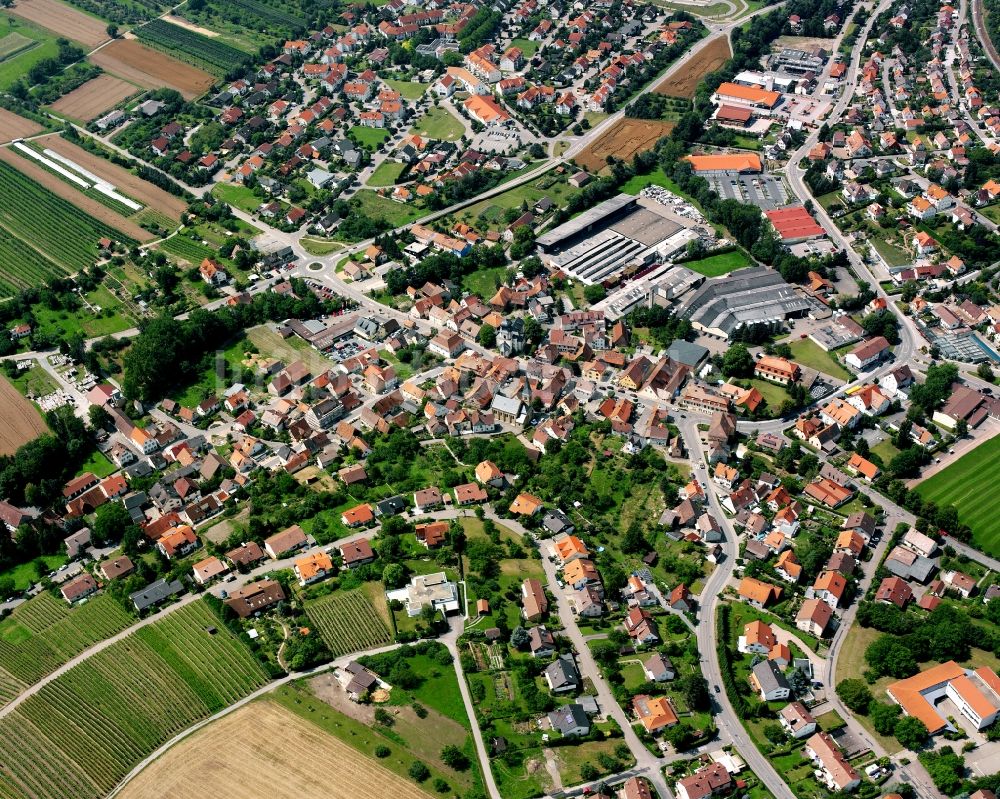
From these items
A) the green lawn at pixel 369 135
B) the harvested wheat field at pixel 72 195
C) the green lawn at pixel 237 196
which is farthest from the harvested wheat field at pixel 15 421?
the green lawn at pixel 369 135

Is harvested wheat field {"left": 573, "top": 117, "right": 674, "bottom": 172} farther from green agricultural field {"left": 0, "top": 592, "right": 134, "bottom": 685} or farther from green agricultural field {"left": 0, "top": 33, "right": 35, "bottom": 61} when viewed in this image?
green agricultural field {"left": 0, "top": 33, "right": 35, "bottom": 61}

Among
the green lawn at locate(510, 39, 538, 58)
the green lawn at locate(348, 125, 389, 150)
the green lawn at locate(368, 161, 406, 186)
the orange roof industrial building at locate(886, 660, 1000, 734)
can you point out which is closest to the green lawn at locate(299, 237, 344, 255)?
the green lawn at locate(368, 161, 406, 186)

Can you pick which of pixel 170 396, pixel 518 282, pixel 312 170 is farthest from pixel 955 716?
pixel 312 170

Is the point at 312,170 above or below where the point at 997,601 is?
above

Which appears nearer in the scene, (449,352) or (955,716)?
(955,716)

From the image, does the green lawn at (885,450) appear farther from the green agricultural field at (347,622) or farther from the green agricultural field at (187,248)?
the green agricultural field at (187,248)

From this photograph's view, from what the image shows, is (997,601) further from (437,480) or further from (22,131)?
(22,131)

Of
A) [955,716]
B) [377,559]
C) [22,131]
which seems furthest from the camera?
[22,131]
